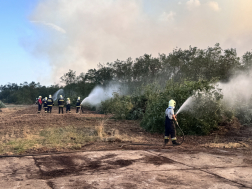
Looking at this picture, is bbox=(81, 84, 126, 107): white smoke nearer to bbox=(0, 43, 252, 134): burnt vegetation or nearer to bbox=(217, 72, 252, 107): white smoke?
bbox=(0, 43, 252, 134): burnt vegetation

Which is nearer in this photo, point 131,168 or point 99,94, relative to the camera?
point 131,168

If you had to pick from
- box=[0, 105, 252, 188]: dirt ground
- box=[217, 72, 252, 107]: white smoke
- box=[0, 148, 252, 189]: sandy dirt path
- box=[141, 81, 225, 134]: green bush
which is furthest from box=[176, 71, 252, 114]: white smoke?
box=[0, 148, 252, 189]: sandy dirt path

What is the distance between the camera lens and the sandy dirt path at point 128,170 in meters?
4.29

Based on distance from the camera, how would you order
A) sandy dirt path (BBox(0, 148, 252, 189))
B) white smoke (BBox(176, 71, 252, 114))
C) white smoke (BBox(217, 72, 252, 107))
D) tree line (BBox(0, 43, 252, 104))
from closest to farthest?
1. sandy dirt path (BBox(0, 148, 252, 189))
2. white smoke (BBox(176, 71, 252, 114))
3. white smoke (BBox(217, 72, 252, 107))
4. tree line (BBox(0, 43, 252, 104))

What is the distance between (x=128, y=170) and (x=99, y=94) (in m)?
31.2

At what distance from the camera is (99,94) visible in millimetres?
36000

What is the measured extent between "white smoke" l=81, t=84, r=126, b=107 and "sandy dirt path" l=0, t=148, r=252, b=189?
21997 millimetres

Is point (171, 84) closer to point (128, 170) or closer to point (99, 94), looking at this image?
point (128, 170)

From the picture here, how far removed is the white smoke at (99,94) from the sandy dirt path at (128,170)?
72.2 feet

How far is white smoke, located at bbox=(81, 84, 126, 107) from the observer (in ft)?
106

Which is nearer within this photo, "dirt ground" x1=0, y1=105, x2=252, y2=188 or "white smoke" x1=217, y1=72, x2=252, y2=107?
"dirt ground" x1=0, y1=105, x2=252, y2=188

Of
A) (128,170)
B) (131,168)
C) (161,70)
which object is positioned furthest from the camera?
(161,70)

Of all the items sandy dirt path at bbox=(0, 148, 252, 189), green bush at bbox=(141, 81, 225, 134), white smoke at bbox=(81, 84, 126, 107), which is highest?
white smoke at bbox=(81, 84, 126, 107)

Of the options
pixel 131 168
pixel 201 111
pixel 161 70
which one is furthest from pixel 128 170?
pixel 161 70
